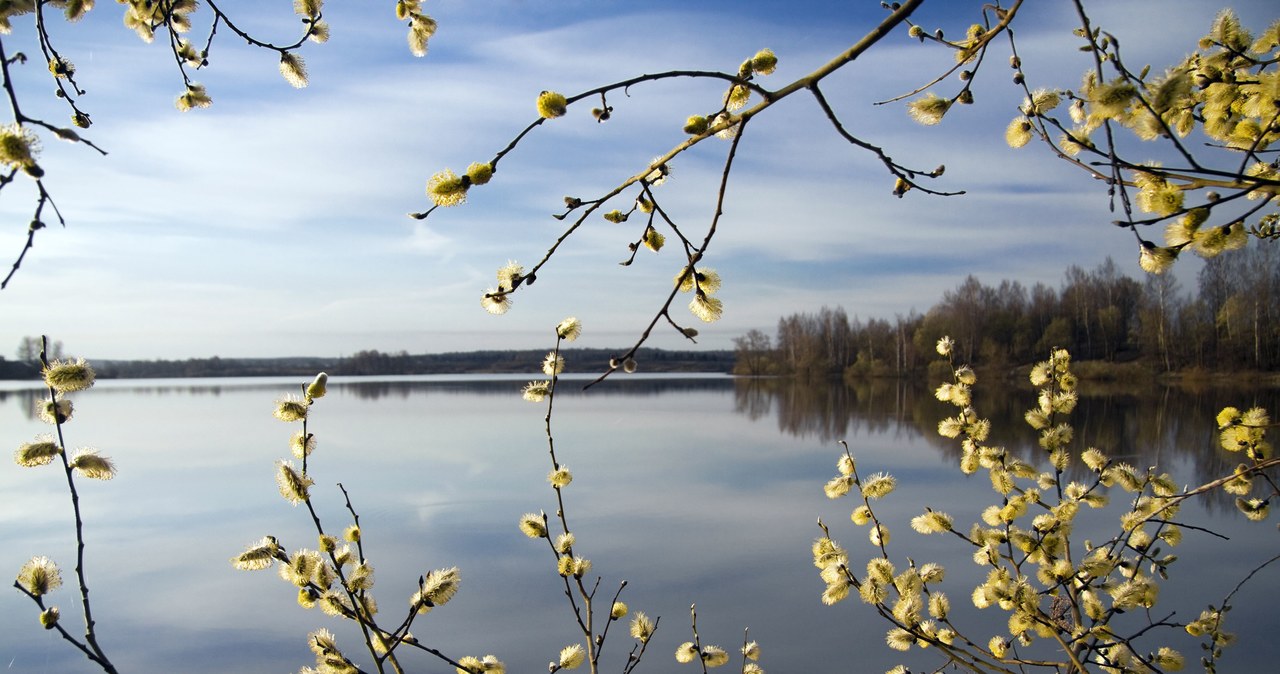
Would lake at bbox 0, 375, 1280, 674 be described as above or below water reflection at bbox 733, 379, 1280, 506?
below

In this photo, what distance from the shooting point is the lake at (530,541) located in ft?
13.1

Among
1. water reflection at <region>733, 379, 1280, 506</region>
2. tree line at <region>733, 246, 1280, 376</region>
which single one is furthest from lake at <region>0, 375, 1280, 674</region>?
tree line at <region>733, 246, 1280, 376</region>

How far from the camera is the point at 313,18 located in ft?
4.32

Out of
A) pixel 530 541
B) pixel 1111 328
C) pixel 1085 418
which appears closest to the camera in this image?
pixel 530 541

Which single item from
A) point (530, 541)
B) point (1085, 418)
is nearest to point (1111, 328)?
point (1085, 418)

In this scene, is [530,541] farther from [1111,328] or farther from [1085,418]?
[1111,328]

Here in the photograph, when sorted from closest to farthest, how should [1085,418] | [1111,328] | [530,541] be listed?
1. [530,541]
2. [1085,418]
3. [1111,328]

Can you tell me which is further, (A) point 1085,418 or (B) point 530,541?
(A) point 1085,418

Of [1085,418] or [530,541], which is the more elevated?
[1085,418]

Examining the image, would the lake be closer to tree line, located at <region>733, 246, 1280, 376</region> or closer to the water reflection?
the water reflection

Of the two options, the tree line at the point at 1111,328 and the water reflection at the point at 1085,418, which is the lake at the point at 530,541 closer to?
the water reflection at the point at 1085,418

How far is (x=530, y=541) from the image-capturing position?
583cm

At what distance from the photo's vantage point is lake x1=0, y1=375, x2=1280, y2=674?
399 centimetres

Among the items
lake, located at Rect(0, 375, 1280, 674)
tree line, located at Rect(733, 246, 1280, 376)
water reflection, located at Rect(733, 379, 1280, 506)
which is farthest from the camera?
tree line, located at Rect(733, 246, 1280, 376)
